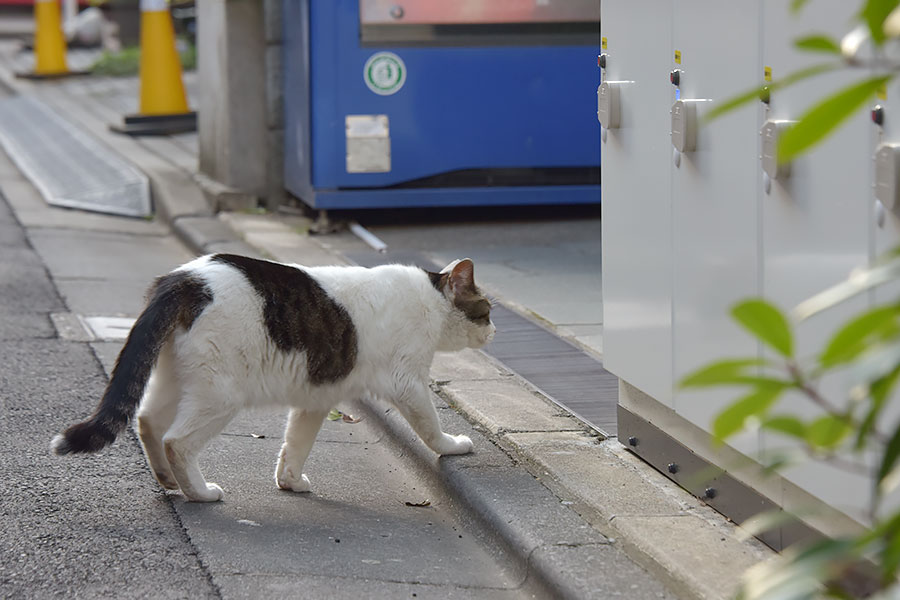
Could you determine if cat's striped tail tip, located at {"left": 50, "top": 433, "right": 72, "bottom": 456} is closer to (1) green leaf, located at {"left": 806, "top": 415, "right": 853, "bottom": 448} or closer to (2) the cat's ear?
(2) the cat's ear

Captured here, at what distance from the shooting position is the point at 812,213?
2836 millimetres

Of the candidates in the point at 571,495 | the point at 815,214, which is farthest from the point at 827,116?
the point at 571,495

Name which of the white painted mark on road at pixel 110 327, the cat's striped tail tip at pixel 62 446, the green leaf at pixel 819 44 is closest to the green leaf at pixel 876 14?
the green leaf at pixel 819 44

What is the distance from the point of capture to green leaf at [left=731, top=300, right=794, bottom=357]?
107 cm

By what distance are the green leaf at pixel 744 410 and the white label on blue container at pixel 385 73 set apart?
24.7 feet

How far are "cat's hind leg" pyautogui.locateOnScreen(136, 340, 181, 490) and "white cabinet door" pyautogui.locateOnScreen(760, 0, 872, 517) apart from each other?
6.05 feet

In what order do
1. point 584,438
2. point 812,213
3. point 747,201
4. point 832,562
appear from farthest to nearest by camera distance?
1. point 584,438
2. point 747,201
3. point 812,213
4. point 832,562

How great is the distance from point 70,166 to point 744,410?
11584 millimetres

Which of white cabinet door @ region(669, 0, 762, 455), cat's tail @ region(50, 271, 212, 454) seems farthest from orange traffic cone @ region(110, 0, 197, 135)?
white cabinet door @ region(669, 0, 762, 455)

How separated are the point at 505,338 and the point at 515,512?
2.30 metres

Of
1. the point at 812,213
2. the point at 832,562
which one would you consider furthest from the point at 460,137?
the point at 832,562

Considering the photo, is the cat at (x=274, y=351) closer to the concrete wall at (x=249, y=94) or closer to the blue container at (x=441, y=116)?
the blue container at (x=441, y=116)

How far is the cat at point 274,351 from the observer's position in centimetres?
359

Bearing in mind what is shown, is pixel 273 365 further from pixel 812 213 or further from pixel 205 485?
pixel 812 213
